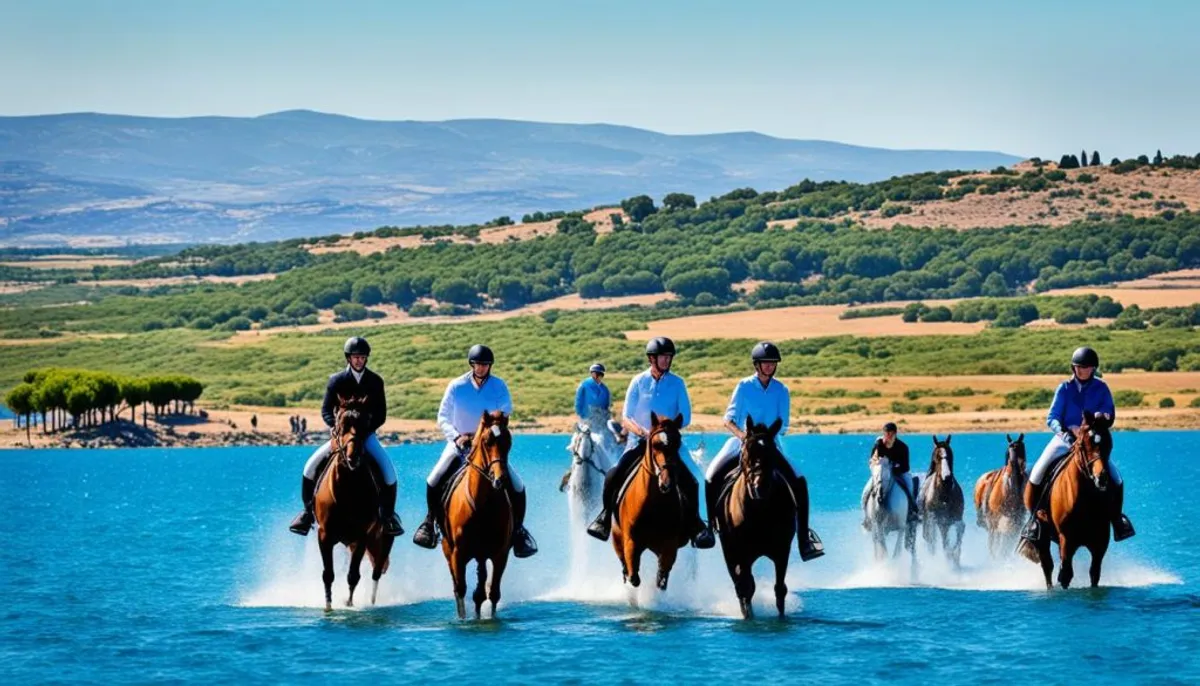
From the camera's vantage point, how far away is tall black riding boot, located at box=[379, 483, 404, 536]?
82.8 feet

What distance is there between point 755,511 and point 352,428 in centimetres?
468

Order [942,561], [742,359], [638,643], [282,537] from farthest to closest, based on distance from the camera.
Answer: [742,359] → [282,537] → [942,561] → [638,643]

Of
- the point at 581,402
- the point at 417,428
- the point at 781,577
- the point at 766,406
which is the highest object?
the point at 766,406

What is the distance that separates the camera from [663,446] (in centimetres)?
2353

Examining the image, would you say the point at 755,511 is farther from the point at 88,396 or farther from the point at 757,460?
the point at 88,396

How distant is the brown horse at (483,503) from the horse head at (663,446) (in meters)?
1.61

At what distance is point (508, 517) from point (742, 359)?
114430 mm

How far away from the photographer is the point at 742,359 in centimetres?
13812

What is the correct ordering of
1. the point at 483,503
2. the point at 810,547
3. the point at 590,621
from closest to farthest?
the point at 483,503, the point at 810,547, the point at 590,621

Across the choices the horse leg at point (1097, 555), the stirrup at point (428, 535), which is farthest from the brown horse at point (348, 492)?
the horse leg at point (1097, 555)

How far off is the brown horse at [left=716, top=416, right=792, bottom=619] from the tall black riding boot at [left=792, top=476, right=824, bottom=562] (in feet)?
0.28

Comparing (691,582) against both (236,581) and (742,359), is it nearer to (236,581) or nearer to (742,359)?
(236,581)

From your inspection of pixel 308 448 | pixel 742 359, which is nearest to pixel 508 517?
pixel 308 448

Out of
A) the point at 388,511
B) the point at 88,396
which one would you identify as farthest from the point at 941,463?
the point at 88,396
